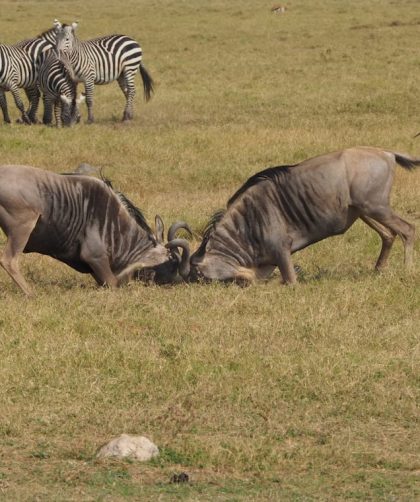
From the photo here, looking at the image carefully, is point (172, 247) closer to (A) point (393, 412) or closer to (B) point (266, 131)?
(A) point (393, 412)

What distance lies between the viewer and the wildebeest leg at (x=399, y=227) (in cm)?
955

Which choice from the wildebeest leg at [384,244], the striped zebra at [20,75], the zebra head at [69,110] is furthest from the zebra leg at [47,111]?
the wildebeest leg at [384,244]

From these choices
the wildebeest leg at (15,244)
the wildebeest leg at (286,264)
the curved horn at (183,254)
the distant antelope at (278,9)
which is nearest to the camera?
the wildebeest leg at (15,244)

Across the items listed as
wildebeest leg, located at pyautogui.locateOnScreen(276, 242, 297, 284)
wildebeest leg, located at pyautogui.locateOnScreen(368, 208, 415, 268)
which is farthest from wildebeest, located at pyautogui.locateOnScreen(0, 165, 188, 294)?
wildebeest leg, located at pyautogui.locateOnScreen(368, 208, 415, 268)

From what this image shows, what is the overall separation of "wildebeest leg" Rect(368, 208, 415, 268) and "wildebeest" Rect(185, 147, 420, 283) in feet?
0.04

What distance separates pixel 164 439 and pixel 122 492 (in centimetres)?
68

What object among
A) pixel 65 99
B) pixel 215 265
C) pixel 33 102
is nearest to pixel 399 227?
pixel 215 265

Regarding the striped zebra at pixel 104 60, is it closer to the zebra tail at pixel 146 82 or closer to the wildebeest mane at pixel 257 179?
the zebra tail at pixel 146 82

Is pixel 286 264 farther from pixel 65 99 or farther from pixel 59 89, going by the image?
pixel 59 89

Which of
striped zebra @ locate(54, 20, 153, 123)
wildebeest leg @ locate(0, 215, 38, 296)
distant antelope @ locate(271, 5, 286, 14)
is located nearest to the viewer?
wildebeest leg @ locate(0, 215, 38, 296)

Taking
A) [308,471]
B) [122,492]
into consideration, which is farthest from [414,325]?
[122,492]

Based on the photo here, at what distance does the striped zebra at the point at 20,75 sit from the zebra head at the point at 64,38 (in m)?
0.29

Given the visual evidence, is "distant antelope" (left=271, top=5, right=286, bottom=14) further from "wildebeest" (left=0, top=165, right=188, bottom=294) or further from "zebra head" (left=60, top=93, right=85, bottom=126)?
"wildebeest" (left=0, top=165, right=188, bottom=294)

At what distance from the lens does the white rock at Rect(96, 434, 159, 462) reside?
5488 mm
